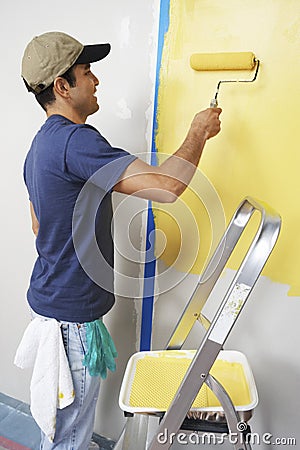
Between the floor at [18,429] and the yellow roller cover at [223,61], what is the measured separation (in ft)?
4.24

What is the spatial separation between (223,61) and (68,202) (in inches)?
21.2

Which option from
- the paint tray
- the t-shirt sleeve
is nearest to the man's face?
the t-shirt sleeve

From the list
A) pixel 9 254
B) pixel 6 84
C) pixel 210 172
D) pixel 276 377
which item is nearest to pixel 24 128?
pixel 6 84

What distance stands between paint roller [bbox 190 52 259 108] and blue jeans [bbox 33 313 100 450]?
0.70 meters

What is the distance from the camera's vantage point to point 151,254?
1501 millimetres

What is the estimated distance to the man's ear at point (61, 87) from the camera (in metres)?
1.23

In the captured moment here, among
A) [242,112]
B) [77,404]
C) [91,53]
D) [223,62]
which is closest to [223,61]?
[223,62]

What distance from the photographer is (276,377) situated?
1368 millimetres

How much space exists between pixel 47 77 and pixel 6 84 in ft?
1.82

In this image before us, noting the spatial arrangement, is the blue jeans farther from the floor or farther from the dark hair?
the dark hair

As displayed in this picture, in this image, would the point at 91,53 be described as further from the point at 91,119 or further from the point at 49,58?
the point at 91,119

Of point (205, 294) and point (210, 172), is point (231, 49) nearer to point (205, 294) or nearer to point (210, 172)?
point (210, 172)

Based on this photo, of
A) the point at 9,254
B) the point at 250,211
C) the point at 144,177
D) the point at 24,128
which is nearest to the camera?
the point at 144,177

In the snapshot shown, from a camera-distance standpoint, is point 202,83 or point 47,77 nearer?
point 47,77
